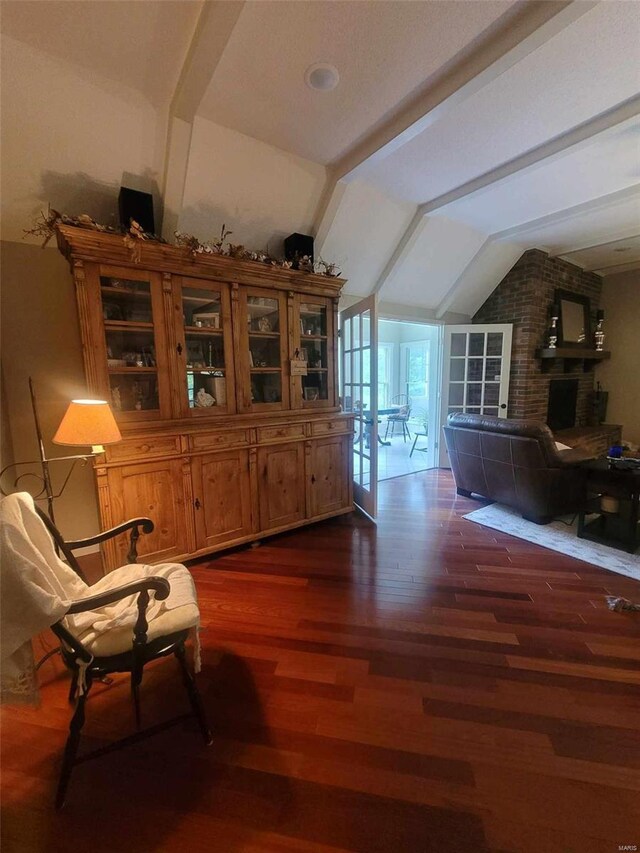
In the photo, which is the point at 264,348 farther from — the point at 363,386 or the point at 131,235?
the point at 131,235

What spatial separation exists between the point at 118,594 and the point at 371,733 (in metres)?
1.10

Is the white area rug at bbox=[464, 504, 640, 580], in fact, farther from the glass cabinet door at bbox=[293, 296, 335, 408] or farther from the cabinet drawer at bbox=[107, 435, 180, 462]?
the cabinet drawer at bbox=[107, 435, 180, 462]

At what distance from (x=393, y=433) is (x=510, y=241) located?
13.5 ft

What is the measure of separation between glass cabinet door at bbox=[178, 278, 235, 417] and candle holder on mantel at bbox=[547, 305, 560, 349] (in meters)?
4.53

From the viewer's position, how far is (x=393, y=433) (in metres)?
7.36

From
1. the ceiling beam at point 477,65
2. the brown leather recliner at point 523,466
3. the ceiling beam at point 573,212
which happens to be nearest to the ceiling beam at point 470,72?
the ceiling beam at point 477,65

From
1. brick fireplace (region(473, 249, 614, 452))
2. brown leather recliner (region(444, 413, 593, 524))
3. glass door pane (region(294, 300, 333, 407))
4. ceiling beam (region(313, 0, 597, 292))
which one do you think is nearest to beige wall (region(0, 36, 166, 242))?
ceiling beam (region(313, 0, 597, 292))

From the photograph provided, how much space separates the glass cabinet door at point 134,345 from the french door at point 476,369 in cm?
376

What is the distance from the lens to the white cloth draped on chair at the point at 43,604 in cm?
96

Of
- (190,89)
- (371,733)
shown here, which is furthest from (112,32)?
(371,733)

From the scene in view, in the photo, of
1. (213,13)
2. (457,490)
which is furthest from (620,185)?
(213,13)

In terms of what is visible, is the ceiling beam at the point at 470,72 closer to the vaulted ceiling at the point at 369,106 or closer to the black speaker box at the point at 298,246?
the vaulted ceiling at the point at 369,106

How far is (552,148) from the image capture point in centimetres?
235

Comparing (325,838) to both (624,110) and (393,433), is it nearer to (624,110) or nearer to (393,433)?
Result: (624,110)
